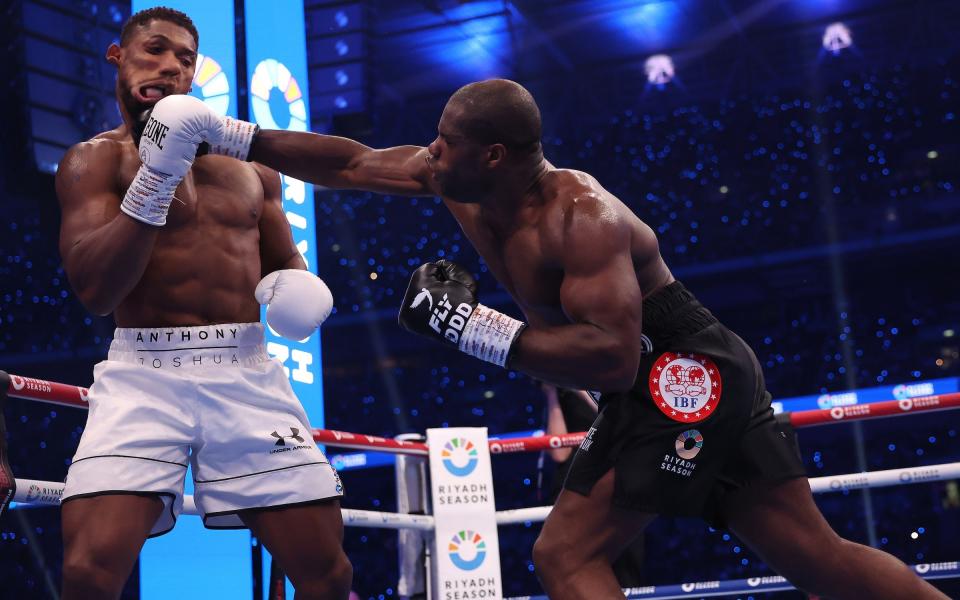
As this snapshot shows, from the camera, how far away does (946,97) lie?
1124 cm

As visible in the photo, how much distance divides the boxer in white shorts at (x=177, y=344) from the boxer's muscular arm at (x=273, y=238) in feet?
0.20

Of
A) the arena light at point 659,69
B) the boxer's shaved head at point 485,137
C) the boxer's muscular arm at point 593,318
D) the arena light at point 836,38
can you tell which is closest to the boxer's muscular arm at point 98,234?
the boxer's shaved head at point 485,137

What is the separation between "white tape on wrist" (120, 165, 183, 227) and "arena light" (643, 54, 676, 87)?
10.2 meters

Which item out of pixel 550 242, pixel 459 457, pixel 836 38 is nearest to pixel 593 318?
pixel 550 242

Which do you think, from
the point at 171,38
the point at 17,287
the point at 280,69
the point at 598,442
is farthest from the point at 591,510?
the point at 17,287

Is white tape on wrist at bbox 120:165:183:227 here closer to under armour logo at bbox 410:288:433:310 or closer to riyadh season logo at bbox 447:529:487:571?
under armour logo at bbox 410:288:433:310

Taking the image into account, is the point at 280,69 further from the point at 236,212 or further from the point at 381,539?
the point at 381,539

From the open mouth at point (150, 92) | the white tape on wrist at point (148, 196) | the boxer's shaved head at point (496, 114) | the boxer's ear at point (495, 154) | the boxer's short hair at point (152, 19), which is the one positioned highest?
the boxer's short hair at point (152, 19)

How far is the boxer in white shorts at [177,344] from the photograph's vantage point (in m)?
1.65

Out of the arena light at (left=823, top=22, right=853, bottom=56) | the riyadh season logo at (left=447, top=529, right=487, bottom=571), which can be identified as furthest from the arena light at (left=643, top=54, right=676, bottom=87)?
the riyadh season logo at (left=447, top=529, right=487, bottom=571)

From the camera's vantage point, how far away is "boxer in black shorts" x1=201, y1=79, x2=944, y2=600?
1.66 meters

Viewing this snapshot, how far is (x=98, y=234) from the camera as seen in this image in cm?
168

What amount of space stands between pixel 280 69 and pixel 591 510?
2773 mm

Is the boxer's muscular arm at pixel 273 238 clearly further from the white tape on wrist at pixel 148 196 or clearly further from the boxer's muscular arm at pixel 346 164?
the white tape on wrist at pixel 148 196
